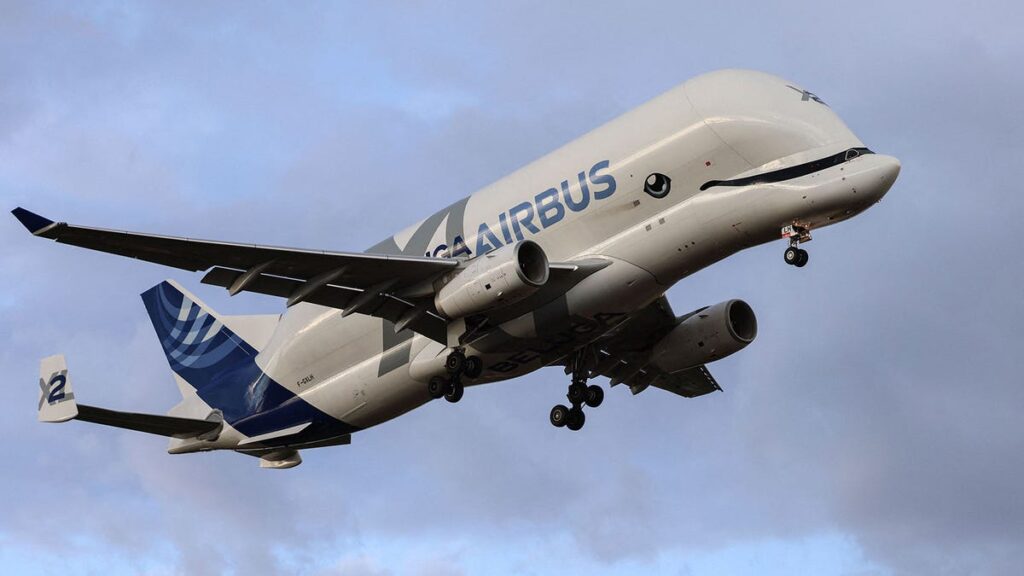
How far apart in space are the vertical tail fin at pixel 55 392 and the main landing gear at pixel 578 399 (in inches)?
505

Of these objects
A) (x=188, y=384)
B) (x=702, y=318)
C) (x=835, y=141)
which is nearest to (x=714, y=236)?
(x=835, y=141)

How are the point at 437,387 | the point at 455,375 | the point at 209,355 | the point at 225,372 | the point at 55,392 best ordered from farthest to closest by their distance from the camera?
the point at 209,355, the point at 225,372, the point at 55,392, the point at 437,387, the point at 455,375

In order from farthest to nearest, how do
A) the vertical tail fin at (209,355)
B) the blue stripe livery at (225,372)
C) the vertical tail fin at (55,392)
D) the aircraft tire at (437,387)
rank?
the vertical tail fin at (209,355)
the blue stripe livery at (225,372)
the vertical tail fin at (55,392)
the aircraft tire at (437,387)

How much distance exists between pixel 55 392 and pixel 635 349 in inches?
621

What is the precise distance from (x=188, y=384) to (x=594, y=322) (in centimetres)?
1504

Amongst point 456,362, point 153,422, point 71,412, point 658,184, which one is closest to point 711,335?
point 658,184

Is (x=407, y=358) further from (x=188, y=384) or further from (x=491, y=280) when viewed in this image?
(x=188, y=384)

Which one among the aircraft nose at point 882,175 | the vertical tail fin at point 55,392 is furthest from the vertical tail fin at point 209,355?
the aircraft nose at point 882,175

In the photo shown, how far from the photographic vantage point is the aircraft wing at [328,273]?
37281 millimetres

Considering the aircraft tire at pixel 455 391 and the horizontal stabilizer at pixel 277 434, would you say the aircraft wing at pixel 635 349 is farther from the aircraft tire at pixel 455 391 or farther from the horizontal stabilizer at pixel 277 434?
the horizontal stabilizer at pixel 277 434

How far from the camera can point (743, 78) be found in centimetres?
3925

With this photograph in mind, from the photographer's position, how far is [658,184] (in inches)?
1519

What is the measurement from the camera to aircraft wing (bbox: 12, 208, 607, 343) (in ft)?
122

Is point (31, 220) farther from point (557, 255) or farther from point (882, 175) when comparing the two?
point (882, 175)
